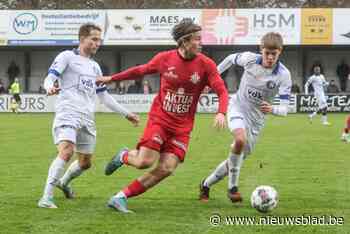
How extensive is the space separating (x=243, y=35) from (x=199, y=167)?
2720 centimetres

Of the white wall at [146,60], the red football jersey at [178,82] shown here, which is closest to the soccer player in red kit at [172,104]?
the red football jersey at [178,82]

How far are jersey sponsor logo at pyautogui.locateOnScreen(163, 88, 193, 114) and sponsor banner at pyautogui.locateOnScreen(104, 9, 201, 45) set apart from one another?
3213 centimetres

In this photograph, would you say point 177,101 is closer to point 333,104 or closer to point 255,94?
point 255,94

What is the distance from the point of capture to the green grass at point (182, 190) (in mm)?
7449

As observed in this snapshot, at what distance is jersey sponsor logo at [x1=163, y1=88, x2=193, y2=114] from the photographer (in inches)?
324

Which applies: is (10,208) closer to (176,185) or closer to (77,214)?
(77,214)

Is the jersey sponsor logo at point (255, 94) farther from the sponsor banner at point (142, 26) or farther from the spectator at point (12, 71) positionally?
the spectator at point (12, 71)

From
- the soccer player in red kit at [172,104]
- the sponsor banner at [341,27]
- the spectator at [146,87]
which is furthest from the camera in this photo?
the spectator at [146,87]

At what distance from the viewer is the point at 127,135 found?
21.3 metres

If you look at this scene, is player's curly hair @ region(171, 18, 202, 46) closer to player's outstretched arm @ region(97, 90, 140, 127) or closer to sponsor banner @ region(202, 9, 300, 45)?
player's outstretched arm @ region(97, 90, 140, 127)

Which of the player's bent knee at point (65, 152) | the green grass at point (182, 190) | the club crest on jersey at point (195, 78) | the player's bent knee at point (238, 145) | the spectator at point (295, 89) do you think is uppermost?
the spectator at point (295, 89)

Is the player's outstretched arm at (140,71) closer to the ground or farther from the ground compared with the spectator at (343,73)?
closer to the ground

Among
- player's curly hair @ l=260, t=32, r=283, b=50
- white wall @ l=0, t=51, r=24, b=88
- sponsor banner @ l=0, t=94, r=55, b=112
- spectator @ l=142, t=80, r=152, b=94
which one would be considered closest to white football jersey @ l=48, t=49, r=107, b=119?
player's curly hair @ l=260, t=32, r=283, b=50

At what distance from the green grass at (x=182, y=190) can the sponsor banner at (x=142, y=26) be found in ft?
72.0
